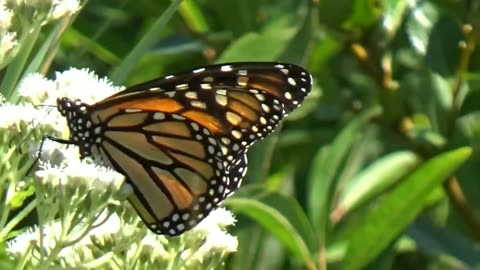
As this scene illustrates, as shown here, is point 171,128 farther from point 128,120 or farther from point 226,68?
point 226,68

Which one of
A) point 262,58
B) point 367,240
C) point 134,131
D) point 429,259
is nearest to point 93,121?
point 134,131

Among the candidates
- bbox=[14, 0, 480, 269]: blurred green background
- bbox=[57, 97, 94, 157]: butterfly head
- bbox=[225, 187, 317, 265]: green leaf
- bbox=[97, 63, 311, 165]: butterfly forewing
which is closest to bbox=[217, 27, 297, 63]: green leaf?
bbox=[14, 0, 480, 269]: blurred green background

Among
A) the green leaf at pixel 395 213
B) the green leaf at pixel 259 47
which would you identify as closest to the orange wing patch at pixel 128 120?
the green leaf at pixel 259 47

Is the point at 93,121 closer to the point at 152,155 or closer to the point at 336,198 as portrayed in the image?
the point at 152,155

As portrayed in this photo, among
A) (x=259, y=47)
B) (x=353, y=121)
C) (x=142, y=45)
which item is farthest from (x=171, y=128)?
(x=353, y=121)

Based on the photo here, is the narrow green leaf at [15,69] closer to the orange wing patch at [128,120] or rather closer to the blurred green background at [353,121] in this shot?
the orange wing patch at [128,120]

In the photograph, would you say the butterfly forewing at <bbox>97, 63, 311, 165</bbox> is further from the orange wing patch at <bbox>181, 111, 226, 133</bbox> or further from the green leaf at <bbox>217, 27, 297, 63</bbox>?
the green leaf at <bbox>217, 27, 297, 63</bbox>

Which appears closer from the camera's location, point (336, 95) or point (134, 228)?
point (134, 228)
